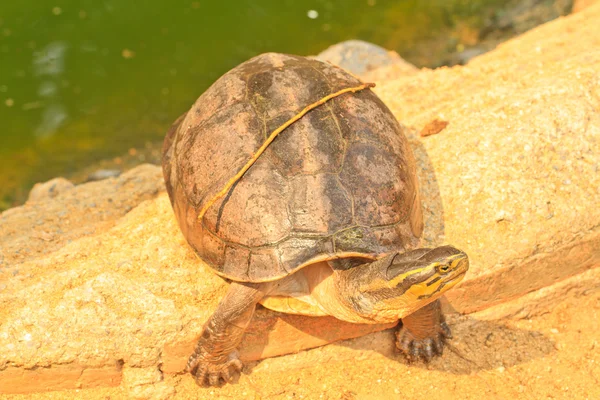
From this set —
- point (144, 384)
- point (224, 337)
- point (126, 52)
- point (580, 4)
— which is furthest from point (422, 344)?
point (580, 4)

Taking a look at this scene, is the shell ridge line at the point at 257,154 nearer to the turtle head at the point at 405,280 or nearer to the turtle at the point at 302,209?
the turtle at the point at 302,209

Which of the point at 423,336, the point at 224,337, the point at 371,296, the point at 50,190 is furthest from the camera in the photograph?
the point at 50,190

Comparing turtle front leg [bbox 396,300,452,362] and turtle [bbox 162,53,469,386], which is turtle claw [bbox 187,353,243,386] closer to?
turtle [bbox 162,53,469,386]

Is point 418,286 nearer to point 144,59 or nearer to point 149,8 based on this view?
point 144,59

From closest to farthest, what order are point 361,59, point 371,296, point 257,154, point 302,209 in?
point 371,296 → point 302,209 → point 257,154 → point 361,59

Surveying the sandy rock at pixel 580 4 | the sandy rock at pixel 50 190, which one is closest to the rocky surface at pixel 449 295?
the sandy rock at pixel 50 190

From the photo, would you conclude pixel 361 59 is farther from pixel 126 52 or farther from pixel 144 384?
pixel 144 384
